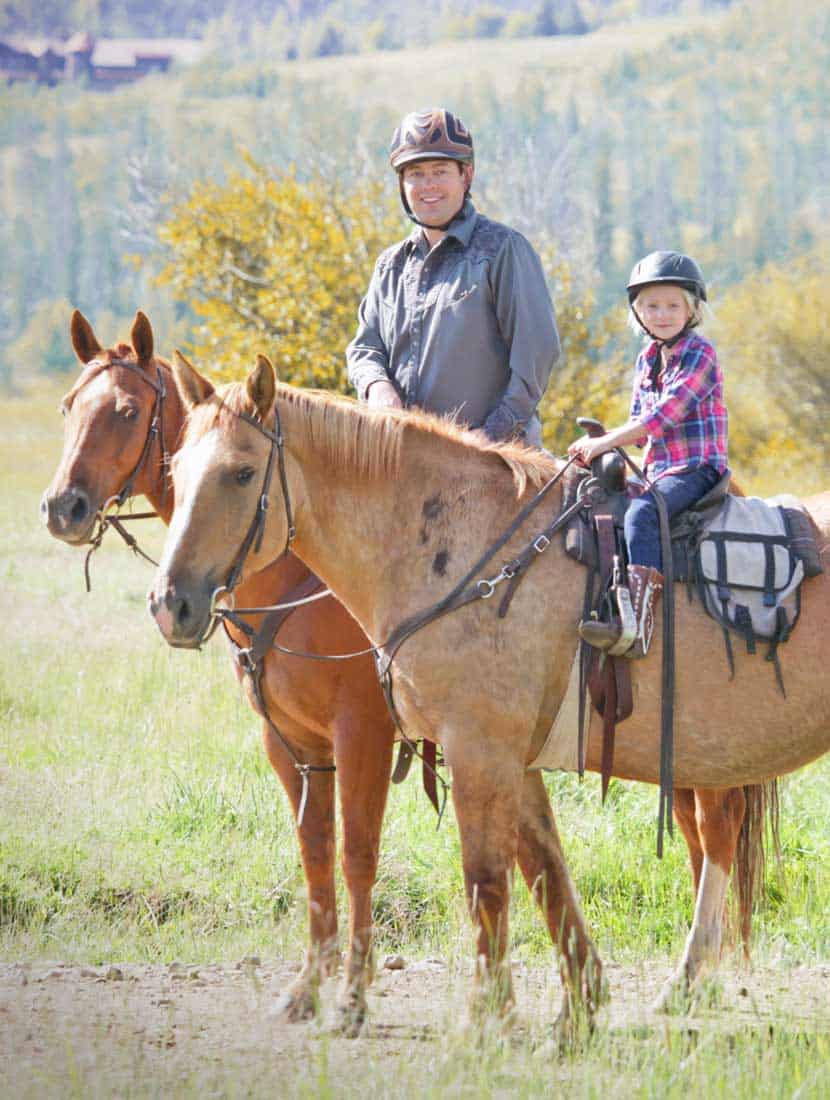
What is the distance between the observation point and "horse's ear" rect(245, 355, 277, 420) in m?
3.98

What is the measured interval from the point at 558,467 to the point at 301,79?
17808 cm

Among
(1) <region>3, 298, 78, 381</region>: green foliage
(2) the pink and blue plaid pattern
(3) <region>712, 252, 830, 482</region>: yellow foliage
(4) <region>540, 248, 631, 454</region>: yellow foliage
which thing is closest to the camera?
(2) the pink and blue plaid pattern

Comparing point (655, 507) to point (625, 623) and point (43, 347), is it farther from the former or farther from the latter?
point (43, 347)

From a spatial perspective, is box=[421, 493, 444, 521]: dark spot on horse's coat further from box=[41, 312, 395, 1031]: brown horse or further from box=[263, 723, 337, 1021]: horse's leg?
box=[263, 723, 337, 1021]: horse's leg

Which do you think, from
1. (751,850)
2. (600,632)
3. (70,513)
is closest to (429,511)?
(600,632)

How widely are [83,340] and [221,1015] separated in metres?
3.04

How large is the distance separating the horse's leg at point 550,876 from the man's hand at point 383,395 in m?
1.51

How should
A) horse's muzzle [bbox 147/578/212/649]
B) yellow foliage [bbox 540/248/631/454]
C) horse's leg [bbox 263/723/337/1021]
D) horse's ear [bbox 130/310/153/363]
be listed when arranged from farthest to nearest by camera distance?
yellow foliage [bbox 540/248/631/454], horse's ear [bbox 130/310/153/363], horse's leg [bbox 263/723/337/1021], horse's muzzle [bbox 147/578/212/649]

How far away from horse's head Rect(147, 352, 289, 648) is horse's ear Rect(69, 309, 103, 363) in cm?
186

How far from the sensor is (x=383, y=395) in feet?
16.3

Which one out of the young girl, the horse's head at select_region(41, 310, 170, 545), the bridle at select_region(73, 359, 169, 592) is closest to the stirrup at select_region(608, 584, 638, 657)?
the young girl

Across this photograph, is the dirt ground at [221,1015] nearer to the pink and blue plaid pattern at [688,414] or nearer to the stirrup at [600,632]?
the stirrup at [600,632]

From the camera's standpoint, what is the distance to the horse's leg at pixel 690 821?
543 cm

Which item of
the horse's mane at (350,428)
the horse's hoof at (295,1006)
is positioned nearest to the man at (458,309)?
the horse's mane at (350,428)
